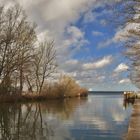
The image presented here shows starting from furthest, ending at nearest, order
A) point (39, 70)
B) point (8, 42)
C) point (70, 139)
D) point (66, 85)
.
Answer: point (66, 85) → point (39, 70) → point (8, 42) → point (70, 139)

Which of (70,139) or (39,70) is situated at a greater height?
(39,70)

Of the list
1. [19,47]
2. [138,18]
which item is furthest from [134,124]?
[19,47]

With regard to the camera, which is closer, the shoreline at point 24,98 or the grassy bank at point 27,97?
the shoreline at point 24,98

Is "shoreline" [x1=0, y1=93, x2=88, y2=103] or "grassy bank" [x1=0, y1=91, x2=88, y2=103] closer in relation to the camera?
"shoreline" [x1=0, y1=93, x2=88, y2=103]

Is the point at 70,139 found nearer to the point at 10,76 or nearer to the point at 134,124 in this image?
the point at 134,124

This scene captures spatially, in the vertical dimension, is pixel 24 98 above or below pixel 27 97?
below

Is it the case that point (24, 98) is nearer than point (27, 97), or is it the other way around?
point (24, 98)

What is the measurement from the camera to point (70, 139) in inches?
684

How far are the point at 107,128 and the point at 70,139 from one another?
4683 mm

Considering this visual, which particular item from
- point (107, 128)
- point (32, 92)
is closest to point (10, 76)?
point (32, 92)

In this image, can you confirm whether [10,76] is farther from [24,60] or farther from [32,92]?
[32,92]

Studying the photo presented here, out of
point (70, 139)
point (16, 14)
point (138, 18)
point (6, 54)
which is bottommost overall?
point (70, 139)

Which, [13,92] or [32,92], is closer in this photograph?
[13,92]

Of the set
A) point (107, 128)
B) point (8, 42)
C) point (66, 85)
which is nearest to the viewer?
point (107, 128)
